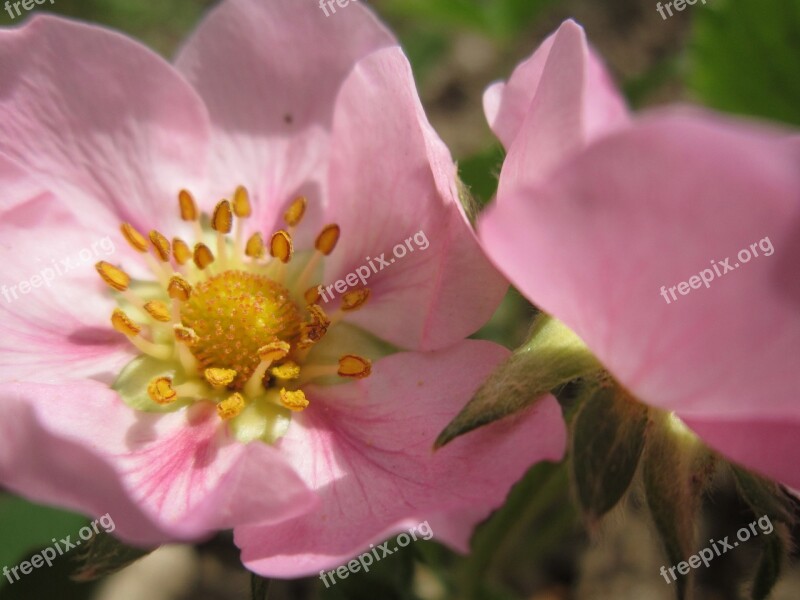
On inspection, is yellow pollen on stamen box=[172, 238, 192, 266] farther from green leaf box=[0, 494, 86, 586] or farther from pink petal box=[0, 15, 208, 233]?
green leaf box=[0, 494, 86, 586]

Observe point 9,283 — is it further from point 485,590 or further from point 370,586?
point 485,590

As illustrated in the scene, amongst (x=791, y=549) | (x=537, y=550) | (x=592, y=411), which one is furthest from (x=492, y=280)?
(x=537, y=550)

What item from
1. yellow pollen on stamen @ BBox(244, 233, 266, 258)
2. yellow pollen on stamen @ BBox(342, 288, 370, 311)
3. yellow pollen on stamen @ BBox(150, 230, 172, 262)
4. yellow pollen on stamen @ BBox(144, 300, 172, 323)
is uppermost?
yellow pollen on stamen @ BBox(150, 230, 172, 262)

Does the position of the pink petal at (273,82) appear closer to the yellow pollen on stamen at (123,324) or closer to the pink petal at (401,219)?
the pink petal at (401,219)

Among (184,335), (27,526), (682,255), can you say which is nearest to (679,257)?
(682,255)

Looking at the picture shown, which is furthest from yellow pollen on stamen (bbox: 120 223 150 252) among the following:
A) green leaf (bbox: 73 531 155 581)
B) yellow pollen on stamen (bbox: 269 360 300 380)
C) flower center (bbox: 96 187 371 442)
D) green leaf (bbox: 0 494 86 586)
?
green leaf (bbox: 0 494 86 586)

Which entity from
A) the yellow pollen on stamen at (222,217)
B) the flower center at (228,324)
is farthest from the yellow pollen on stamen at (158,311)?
the yellow pollen on stamen at (222,217)
